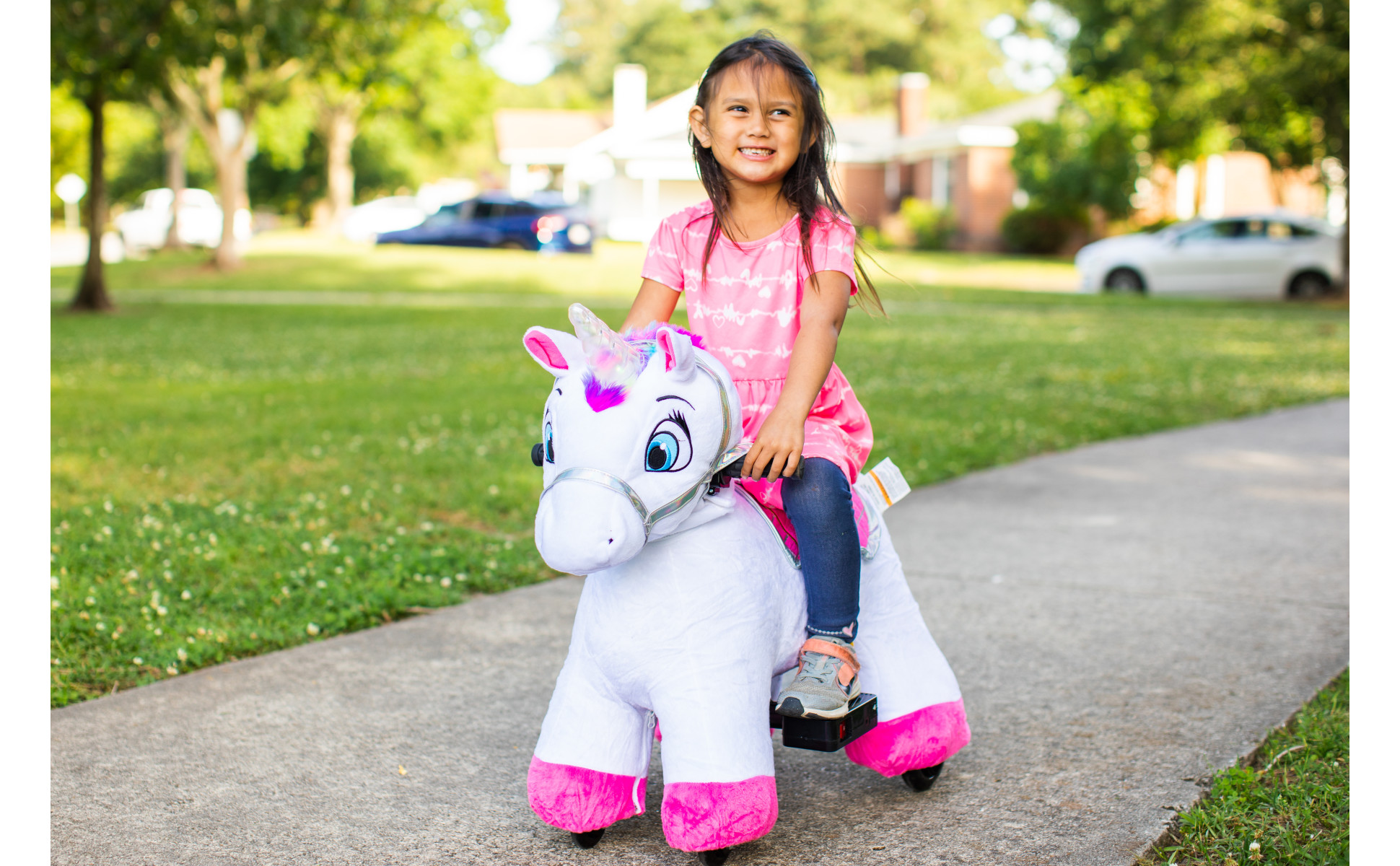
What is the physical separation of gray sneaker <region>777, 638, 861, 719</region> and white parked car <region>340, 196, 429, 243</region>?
36540 millimetres

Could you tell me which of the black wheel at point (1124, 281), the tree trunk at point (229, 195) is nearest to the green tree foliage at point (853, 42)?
the black wheel at point (1124, 281)

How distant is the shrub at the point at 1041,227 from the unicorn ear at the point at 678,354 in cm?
3292

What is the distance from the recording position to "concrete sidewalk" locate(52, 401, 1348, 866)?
267cm

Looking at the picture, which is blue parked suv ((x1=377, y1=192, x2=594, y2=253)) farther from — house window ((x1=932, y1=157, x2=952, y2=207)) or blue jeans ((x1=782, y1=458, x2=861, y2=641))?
blue jeans ((x1=782, y1=458, x2=861, y2=641))

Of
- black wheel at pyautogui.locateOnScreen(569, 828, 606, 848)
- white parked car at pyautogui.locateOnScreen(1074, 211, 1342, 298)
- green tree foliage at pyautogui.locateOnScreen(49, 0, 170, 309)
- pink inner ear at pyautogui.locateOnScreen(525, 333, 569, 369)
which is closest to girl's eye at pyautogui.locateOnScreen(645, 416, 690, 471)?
pink inner ear at pyautogui.locateOnScreen(525, 333, 569, 369)

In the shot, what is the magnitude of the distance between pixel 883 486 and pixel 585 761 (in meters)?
0.87

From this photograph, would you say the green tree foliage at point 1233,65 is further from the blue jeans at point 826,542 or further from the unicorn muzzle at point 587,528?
the unicorn muzzle at point 587,528

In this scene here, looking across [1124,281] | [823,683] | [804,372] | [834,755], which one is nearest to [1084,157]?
[1124,281]

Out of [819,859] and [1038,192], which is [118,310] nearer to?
[819,859]

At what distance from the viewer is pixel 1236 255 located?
2125 centimetres

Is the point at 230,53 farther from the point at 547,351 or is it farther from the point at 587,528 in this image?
the point at 587,528

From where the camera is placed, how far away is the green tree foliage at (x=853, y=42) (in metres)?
62.3

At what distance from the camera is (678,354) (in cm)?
238
